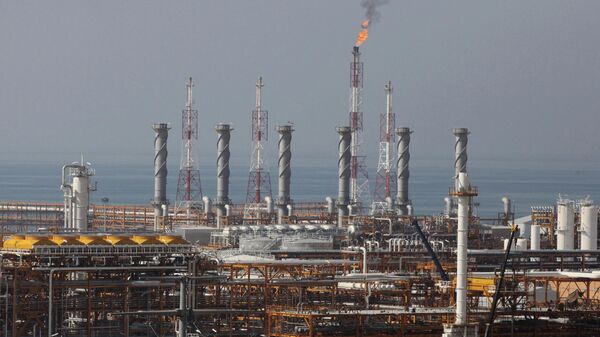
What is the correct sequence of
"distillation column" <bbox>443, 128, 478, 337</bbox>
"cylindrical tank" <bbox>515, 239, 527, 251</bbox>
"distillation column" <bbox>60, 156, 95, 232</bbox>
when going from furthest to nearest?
1. "cylindrical tank" <bbox>515, 239, 527, 251</bbox>
2. "distillation column" <bbox>60, 156, 95, 232</bbox>
3. "distillation column" <bbox>443, 128, 478, 337</bbox>

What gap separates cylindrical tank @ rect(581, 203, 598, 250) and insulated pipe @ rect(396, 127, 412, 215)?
737 inches

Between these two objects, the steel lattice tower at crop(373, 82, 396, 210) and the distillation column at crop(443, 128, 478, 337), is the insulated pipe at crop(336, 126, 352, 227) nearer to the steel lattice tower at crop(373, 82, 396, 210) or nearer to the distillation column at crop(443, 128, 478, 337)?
the steel lattice tower at crop(373, 82, 396, 210)

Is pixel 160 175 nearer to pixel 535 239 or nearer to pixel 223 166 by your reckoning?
pixel 223 166

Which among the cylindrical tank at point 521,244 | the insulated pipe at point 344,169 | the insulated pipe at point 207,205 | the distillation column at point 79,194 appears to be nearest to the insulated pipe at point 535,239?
the cylindrical tank at point 521,244

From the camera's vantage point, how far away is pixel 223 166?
102375 mm

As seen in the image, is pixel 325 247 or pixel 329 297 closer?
pixel 329 297

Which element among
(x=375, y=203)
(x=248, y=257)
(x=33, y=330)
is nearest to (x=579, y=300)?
(x=248, y=257)

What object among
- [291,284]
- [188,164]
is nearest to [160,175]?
[188,164]

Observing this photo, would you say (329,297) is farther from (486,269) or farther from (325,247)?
(325,247)

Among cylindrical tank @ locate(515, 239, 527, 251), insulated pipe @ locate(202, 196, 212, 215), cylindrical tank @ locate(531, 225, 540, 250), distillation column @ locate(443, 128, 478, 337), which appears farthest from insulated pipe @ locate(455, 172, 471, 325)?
insulated pipe @ locate(202, 196, 212, 215)

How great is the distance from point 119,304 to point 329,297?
9296mm

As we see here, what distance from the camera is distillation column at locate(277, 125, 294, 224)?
10075cm

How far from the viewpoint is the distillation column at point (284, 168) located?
101 metres

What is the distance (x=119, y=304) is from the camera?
53719mm
